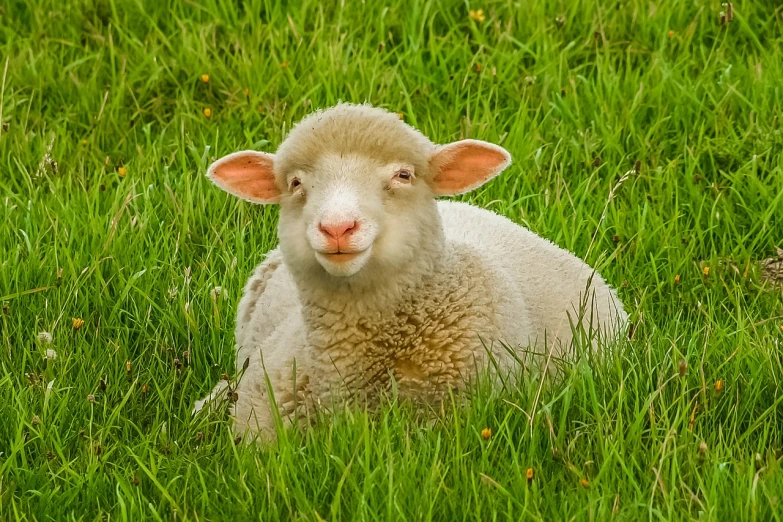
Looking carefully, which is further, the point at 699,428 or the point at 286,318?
the point at 286,318

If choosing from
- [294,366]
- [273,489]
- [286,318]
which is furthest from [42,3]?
[273,489]

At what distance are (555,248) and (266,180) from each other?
1197 millimetres

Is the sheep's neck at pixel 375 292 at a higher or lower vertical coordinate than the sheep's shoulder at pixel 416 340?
higher

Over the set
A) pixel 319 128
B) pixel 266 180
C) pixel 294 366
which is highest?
pixel 319 128

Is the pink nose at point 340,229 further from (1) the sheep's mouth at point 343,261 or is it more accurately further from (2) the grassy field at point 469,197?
(2) the grassy field at point 469,197

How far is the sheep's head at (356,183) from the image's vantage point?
A: 144 inches

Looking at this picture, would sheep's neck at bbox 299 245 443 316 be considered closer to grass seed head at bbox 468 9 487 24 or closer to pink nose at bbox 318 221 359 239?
pink nose at bbox 318 221 359 239

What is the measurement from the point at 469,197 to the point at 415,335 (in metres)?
1.67

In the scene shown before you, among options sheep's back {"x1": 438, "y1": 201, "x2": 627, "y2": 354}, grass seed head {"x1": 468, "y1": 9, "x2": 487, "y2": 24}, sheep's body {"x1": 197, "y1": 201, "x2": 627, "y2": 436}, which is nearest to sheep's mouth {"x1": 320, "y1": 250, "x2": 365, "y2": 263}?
sheep's body {"x1": 197, "y1": 201, "x2": 627, "y2": 436}

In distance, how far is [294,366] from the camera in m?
3.88

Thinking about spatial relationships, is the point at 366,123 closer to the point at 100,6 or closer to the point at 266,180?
the point at 266,180

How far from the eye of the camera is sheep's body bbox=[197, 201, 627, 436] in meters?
3.98

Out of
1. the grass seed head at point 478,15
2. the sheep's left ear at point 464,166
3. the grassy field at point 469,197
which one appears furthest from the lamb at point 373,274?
the grass seed head at point 478,15

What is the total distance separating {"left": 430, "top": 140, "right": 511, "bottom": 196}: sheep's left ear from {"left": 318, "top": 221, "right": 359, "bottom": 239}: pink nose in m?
0.57
